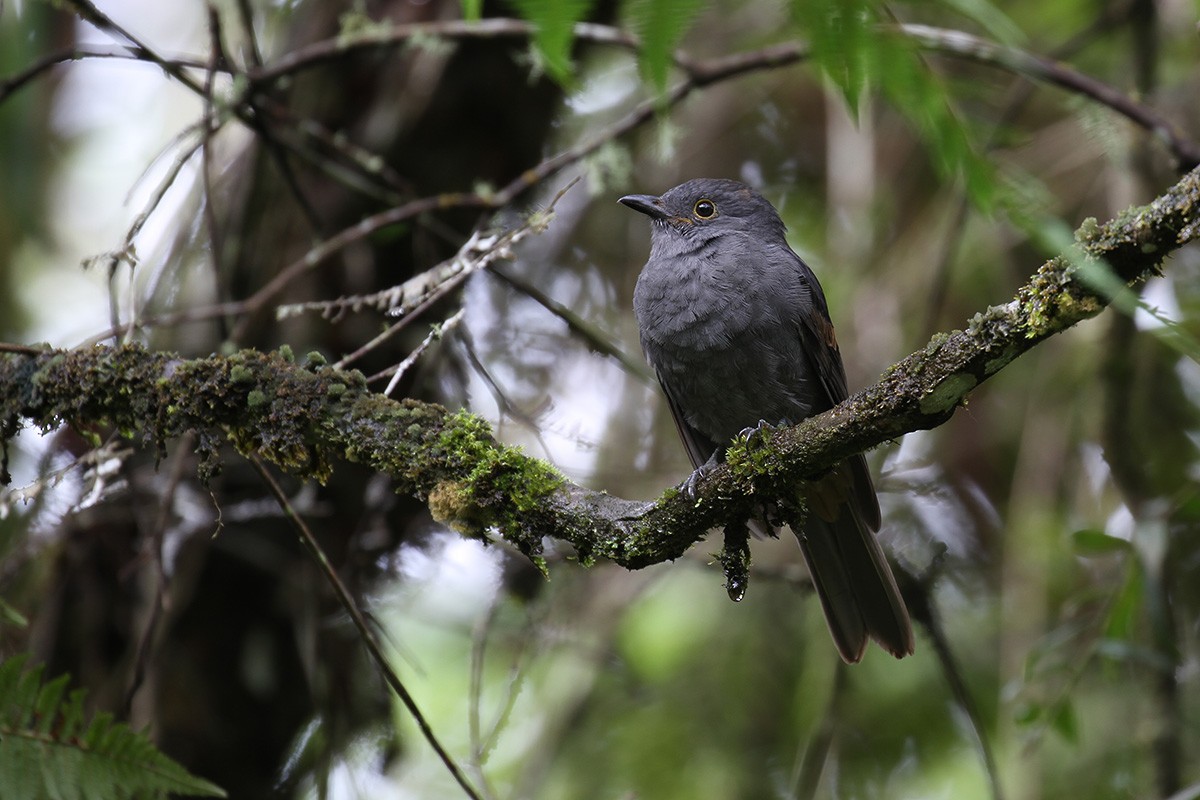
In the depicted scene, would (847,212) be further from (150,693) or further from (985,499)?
(150,693)

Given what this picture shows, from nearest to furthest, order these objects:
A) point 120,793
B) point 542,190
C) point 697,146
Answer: point 120,793, point 542,190, point 697,146

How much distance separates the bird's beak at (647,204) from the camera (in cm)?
445

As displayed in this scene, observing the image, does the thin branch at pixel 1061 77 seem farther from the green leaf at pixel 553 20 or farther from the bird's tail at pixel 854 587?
the bird's tail at pixel 854 587

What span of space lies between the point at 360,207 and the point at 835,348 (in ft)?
6.63

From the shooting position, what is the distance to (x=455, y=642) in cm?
597

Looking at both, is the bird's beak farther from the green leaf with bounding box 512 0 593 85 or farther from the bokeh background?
the green leaf with bounding box 512 0 593 85

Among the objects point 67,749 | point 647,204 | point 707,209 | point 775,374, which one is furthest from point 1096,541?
point 67,749

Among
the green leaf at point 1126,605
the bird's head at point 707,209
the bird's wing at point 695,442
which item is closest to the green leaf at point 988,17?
the bird's head at point 707,209

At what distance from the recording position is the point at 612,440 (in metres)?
5.58

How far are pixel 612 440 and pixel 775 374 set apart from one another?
6.21 feet

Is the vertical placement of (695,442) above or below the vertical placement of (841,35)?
below

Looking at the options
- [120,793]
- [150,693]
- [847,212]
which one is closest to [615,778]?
[150,693]

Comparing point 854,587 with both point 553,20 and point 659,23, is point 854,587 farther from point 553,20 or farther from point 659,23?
point 553,20

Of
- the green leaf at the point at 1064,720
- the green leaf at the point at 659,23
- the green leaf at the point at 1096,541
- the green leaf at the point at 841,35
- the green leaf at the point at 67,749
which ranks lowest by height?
the green leaf at the point at 67,749
